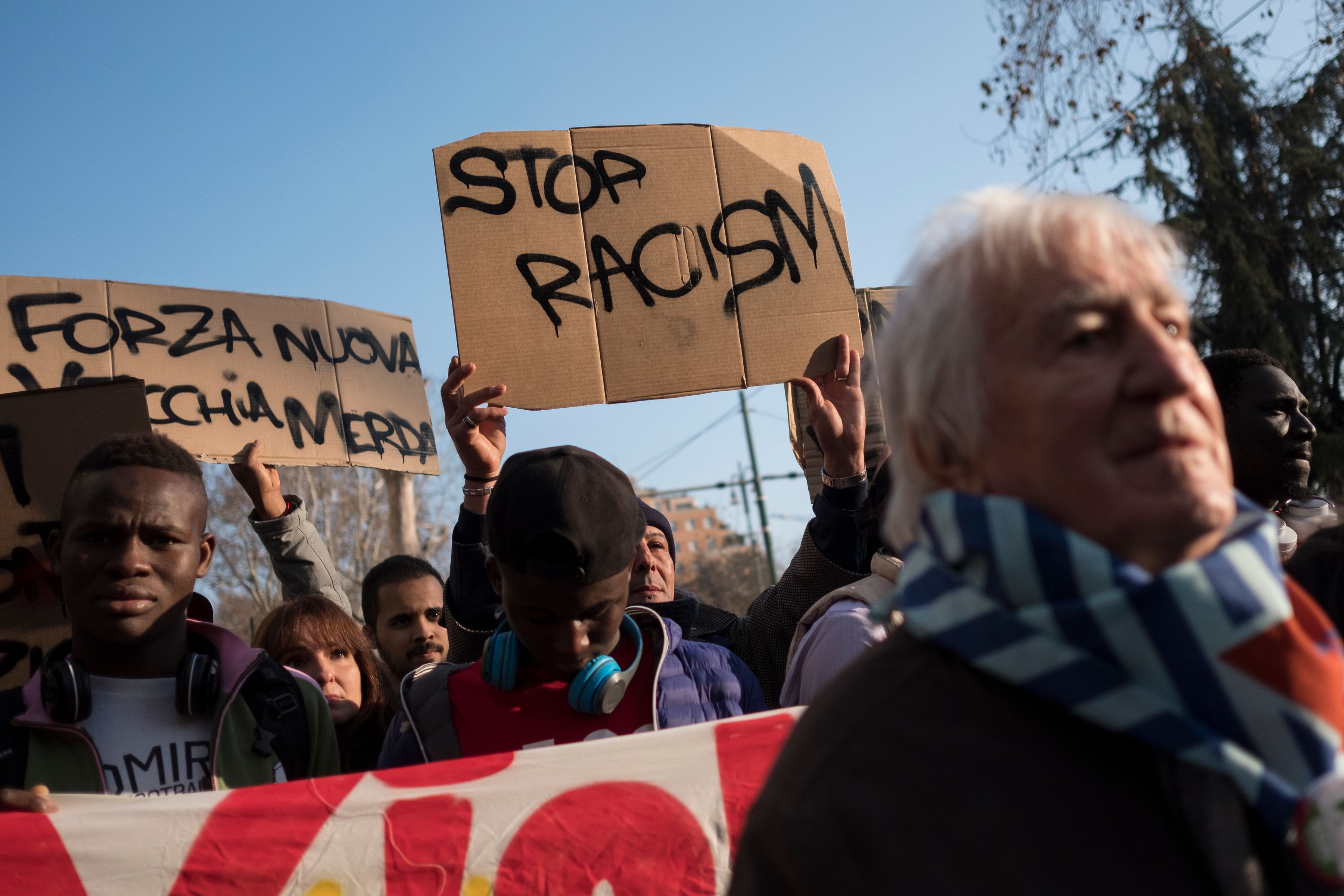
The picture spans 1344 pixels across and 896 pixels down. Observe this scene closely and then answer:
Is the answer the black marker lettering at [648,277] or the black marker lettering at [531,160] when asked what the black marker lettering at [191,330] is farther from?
the black marker lettering at [648,277]

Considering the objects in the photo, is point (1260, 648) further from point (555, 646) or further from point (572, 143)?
point (572, 143)

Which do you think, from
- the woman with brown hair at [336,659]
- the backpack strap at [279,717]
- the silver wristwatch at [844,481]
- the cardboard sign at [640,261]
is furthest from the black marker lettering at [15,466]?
the silver wristwatch at [844,481]

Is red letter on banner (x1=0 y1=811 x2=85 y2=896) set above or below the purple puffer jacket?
below

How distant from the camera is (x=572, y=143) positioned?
3525mm

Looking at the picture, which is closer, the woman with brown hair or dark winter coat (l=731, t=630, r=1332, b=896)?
dark winter coat (l=731, t=630, r=1332, b=896)

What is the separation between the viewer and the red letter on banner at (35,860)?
6.79 feet

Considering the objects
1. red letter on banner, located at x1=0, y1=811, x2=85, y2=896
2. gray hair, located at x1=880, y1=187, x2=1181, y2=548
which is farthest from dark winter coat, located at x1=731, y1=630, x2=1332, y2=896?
red letter on banner, located at x1=0, y1=811, x2=85, y2=896

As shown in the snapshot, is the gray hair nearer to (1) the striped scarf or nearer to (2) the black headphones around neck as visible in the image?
(1) the striped scarf

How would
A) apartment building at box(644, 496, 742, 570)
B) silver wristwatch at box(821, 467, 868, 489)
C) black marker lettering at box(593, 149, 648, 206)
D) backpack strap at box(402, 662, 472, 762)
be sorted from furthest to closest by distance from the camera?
apartment building at box(644, 496, 742, 570)
black marker lettering at box(593, 149, 648, 206)
silver wristwatch at box(821, 467, 868, 489)
backpack strap at box(402, 662, 472, 762)

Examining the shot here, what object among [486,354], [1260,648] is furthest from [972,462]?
[486,354]

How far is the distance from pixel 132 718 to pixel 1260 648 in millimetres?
2180

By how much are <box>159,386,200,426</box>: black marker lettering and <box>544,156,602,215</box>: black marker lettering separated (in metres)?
1.65

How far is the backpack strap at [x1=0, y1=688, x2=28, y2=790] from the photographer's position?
7.30ft

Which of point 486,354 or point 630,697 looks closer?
point 630,697
